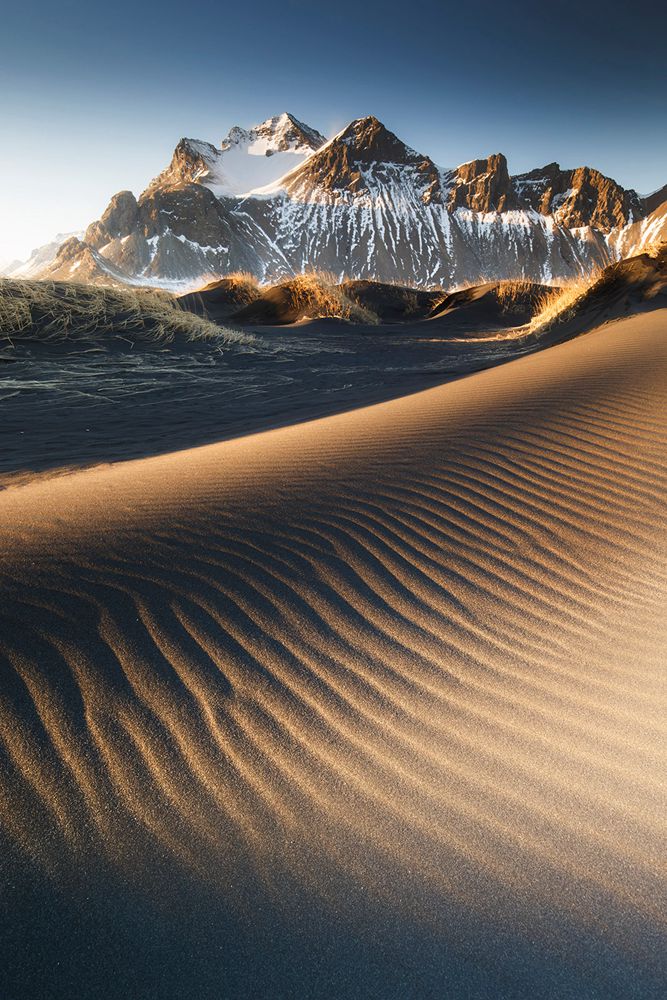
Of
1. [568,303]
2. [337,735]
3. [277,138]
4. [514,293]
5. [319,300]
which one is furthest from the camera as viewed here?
[277,138]

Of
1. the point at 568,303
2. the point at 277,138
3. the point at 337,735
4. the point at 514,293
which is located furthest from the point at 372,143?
the point at 337,735

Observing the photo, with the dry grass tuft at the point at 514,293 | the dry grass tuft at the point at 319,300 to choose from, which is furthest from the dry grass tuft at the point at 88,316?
the dry grass tuft at the point at 514,293

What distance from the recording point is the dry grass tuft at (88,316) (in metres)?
9.41

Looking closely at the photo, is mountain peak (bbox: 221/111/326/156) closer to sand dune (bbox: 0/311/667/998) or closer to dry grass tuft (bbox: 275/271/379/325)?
dry grass tuft (bbox: 275/271/379/325)

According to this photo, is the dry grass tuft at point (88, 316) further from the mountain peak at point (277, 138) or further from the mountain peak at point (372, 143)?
the mountain peak at point (277, 138)

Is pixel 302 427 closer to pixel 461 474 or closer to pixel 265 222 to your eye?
pixel 461 474

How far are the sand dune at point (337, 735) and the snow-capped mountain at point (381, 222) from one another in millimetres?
112698

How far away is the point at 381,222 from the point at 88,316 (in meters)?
132

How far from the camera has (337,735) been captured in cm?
193

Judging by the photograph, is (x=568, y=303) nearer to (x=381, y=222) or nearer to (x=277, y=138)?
(x=381, y=222)

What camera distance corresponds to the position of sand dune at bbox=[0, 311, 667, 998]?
134cm

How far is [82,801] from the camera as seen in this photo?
1.61m

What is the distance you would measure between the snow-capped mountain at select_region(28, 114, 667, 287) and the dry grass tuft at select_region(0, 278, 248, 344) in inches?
4054

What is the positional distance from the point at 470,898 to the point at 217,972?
0.58 meters
